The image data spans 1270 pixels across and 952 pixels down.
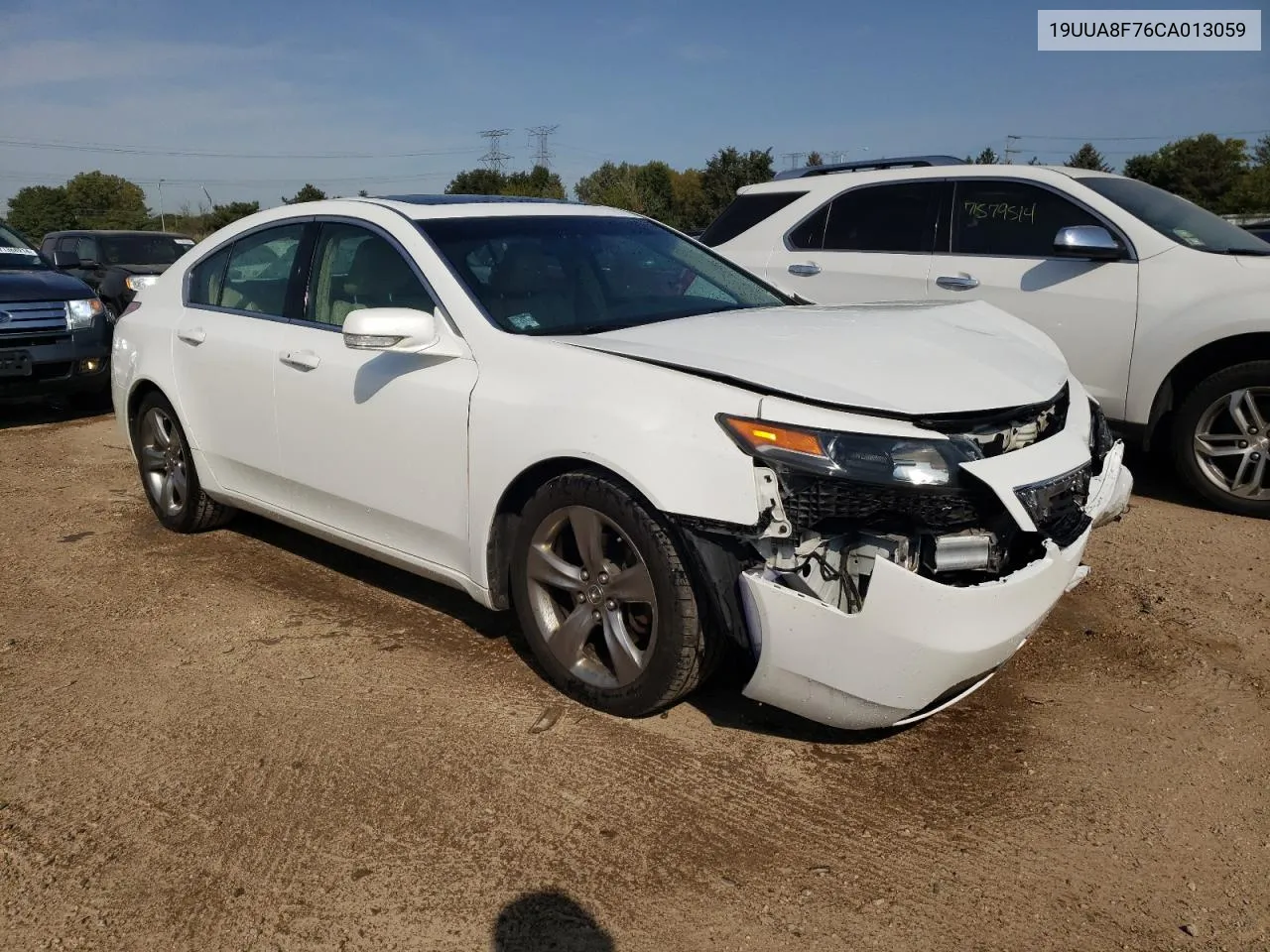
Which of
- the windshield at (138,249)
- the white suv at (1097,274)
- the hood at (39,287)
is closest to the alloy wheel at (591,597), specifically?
the white suv at (1097,274)

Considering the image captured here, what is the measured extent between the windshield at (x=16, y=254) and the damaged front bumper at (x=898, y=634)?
8985mm

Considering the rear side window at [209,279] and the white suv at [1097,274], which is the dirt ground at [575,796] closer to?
the white suv at [1097,274]

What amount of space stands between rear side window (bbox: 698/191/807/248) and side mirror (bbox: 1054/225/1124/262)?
6.50 ft

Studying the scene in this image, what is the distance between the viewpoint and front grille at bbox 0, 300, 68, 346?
8359mm

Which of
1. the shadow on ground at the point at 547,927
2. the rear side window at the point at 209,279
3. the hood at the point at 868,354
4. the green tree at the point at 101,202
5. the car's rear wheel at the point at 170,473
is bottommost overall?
the shadow on ground at the point at 547,927

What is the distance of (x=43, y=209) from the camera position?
7594cm

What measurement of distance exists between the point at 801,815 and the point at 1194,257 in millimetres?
4223

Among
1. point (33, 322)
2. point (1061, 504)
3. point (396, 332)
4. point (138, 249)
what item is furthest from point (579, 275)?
point (138, 249)

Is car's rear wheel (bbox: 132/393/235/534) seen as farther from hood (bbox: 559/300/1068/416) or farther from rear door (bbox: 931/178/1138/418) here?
rear door (bbox: 931/178/1138/418)

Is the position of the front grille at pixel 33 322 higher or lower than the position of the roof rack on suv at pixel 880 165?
lower

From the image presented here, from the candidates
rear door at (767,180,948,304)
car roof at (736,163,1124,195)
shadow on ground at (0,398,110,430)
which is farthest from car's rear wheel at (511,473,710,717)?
shadow on ground at (0,398,110,430)

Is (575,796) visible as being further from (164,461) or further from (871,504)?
(164,461)

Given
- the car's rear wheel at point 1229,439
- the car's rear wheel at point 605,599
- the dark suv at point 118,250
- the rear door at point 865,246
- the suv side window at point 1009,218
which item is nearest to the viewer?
the car's rear wheel at point 605,599

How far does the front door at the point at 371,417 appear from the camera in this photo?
3.57 metres
